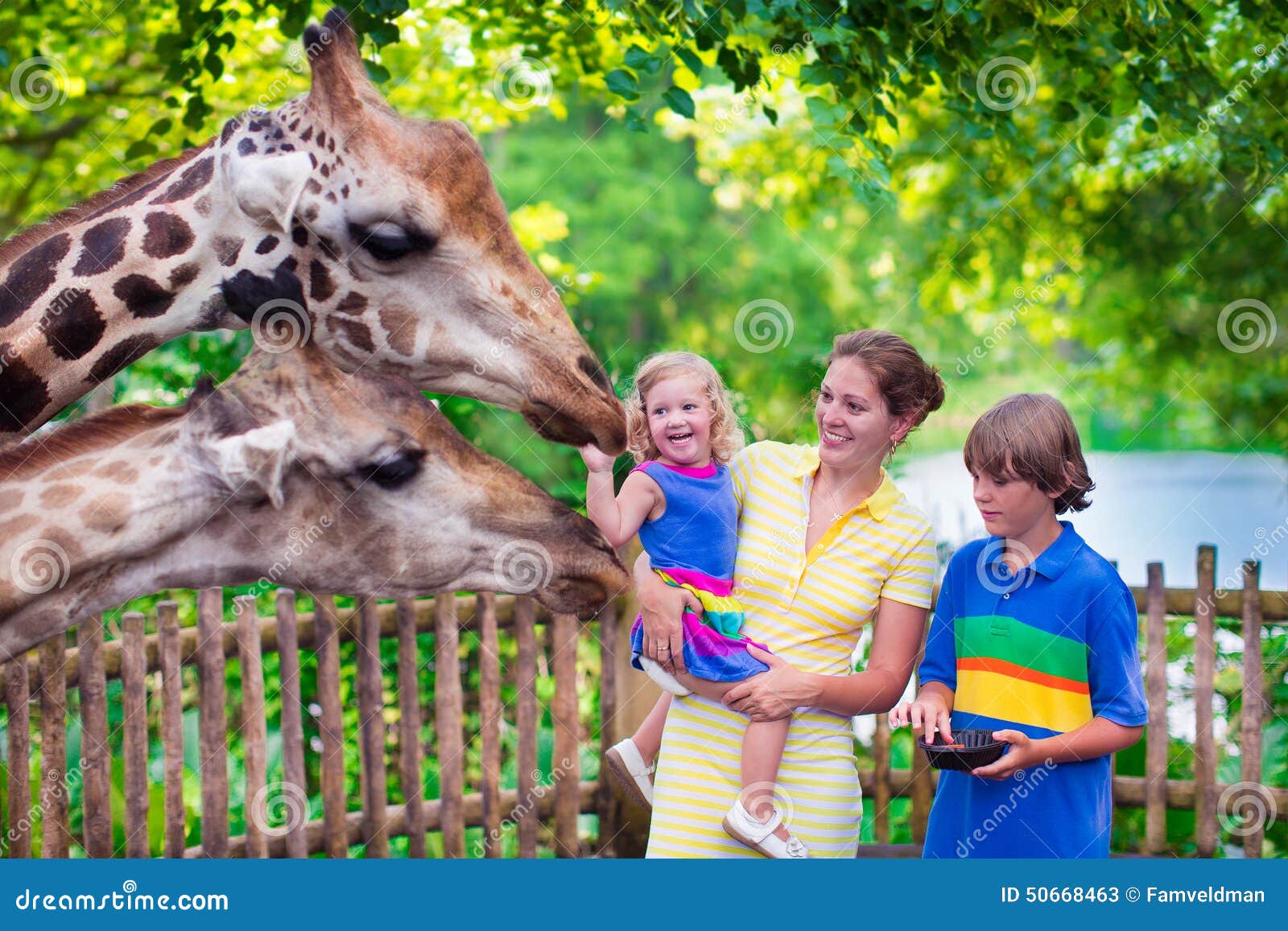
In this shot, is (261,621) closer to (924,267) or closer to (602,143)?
(924,267)

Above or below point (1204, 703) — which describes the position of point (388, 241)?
above

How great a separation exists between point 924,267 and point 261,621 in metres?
7.97

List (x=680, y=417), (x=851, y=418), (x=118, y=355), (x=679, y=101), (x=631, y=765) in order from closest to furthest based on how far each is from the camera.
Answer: (x=851, y=418) → (x=680, y=417) → (x=118, y=355) → (x=631, y=765) → (x=679, y=101)

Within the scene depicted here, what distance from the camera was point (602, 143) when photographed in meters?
19.1

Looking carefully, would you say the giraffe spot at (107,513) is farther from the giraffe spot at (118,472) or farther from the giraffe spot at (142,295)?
the giraffe spot at (142,295)

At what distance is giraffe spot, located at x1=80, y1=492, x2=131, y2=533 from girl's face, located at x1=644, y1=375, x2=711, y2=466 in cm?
126

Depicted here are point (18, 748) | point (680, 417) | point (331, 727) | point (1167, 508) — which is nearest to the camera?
point (680, 417)

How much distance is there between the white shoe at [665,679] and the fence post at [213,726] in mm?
2304

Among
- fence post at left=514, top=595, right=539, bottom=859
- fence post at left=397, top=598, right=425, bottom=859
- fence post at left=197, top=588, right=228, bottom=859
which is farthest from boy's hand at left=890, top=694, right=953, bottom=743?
fence post at left=197, top=588, right=228, bottom=859

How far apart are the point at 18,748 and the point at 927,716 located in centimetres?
325

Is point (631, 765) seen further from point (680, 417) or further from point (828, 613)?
point (680, 417)

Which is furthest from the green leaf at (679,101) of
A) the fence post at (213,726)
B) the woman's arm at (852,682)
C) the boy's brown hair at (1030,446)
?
the fence post at (213,726)

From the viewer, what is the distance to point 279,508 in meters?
2.92

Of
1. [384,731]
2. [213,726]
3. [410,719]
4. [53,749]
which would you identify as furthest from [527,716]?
[53,749]
